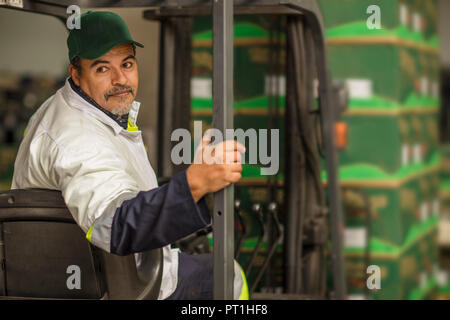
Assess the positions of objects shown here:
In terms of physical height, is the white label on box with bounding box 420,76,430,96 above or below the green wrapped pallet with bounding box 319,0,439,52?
below

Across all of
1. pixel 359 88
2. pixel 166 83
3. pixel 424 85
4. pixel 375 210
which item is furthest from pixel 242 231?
pixel 424 85

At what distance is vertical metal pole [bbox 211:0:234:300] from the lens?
1819 millimetres

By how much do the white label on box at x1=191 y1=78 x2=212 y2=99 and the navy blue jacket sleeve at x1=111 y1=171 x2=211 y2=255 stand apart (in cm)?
176

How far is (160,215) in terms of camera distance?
5.60 feet

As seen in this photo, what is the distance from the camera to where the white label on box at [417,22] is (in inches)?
167

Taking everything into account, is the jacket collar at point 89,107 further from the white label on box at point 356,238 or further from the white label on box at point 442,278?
the white label on box at point 442,278

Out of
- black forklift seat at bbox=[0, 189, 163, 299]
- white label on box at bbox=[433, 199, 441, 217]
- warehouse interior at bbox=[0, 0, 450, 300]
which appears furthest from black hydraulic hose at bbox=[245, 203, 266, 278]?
white label on box at bbox=[433, 199, 441, 217]

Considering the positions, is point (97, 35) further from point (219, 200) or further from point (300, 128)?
point (300, 128)

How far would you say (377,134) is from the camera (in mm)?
3926

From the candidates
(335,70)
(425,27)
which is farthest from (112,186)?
(425,27)

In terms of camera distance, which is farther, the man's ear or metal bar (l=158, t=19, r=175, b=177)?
metal bar (l=158, t=19, r=175, b=177)

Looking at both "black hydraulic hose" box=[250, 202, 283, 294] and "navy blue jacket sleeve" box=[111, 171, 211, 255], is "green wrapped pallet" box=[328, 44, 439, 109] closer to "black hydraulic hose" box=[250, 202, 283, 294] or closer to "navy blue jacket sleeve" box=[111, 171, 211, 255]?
"black hydraulic hose" box=[250, 202, 283, 294]

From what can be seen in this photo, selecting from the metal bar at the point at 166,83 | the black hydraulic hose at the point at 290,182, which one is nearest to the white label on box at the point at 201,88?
the metal bar at the point at 166,83
